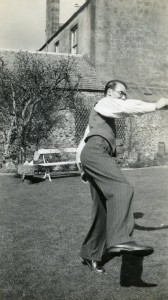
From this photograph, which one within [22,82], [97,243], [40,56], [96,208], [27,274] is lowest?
[27,274]

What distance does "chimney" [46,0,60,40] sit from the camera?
27.3 metres

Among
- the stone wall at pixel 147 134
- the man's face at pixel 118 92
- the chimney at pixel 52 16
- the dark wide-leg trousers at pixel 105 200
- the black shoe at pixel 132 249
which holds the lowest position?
the stone wall at pixel 147 134

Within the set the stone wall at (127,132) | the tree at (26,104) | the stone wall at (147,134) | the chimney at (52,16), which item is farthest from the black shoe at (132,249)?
the chimney at (52,16)

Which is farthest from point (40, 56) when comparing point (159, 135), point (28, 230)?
point (28, 230)

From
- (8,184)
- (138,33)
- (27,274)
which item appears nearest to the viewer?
(27,274)

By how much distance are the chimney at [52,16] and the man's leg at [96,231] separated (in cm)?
2522

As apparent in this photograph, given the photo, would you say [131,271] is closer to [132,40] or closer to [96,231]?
[96,231]

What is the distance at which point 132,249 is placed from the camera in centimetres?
343

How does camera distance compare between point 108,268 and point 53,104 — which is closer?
point 108,268

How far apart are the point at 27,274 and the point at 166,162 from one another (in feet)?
44.0

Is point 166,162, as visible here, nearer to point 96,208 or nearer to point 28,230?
point 28,230

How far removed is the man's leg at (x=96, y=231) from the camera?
13.4 ft

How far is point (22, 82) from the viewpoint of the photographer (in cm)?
1628

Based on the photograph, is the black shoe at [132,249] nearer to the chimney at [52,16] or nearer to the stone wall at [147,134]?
the stone wall at [147,134]
